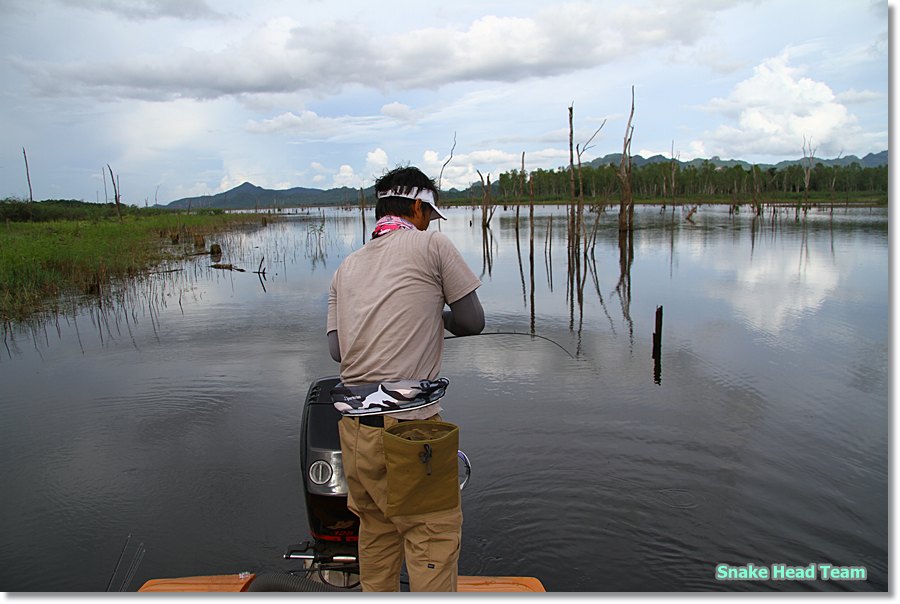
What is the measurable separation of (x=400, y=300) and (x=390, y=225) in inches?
12.1

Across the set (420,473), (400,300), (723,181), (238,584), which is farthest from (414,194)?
(723,181)

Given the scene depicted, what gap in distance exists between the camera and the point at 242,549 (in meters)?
3.74

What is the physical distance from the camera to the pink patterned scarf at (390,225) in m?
2.25

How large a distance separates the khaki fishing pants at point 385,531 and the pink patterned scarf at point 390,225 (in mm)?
684

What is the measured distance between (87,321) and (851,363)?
11789 millimetres

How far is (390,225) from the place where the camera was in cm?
225

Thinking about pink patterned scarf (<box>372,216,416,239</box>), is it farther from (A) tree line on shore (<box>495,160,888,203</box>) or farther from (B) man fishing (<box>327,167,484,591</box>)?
(A) tree line on shore (<box>495,160,888,203</box>)

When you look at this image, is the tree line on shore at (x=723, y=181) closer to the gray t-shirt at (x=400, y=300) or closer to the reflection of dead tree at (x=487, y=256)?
the reflection of dead tree at (x=487, y=256)

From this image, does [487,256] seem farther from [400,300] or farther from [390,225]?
[400,300]

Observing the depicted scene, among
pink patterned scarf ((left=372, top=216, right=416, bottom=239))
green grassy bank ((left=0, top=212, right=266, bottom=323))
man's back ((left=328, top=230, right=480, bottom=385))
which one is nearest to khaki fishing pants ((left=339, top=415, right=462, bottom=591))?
man's back ((left=328, top=230, right=480, bottom=385))

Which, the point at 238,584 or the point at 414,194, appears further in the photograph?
the point at 238,584

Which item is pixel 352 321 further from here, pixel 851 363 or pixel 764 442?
pixel 851 363

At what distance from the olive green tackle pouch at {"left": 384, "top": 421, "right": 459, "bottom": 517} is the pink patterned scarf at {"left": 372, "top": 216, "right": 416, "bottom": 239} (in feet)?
2.33

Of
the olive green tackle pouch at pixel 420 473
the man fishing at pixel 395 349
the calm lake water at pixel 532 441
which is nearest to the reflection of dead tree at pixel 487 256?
the calm lake water at pixel 532 441
